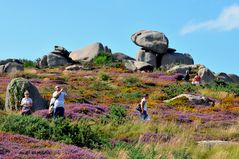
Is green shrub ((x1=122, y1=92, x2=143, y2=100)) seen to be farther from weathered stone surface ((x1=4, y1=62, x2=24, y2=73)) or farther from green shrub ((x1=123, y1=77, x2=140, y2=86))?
weathered stone surface ((x1=4, y1=62, x2=24, y2=73))

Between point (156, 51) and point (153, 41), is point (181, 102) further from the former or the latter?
point (153, 41)

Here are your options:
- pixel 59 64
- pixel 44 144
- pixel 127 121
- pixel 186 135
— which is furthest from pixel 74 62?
pixel 44 144

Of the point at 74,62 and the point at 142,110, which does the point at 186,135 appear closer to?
the point at 142,110

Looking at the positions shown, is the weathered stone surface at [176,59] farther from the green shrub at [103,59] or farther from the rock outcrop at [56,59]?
the rock outcrop at [56,59]

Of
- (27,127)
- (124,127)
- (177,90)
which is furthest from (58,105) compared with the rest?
(177,90)

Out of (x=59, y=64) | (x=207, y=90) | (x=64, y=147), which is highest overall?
(x=59, y=64)

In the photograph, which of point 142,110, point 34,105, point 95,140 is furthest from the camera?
point 34,105

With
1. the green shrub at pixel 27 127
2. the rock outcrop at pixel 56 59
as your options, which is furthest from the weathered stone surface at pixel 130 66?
the green shrub at pixel 27 127

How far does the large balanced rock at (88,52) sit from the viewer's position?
6675cm

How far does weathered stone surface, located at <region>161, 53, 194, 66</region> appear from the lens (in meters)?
63.9

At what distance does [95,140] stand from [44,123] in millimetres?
1536

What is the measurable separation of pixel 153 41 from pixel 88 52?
883 cm

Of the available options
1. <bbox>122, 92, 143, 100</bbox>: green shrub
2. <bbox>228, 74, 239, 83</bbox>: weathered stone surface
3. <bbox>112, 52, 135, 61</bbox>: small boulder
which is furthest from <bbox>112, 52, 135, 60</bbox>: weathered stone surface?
<bbox>122, 92, 143, 100</bbox>: green shrub

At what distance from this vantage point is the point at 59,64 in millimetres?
62000
